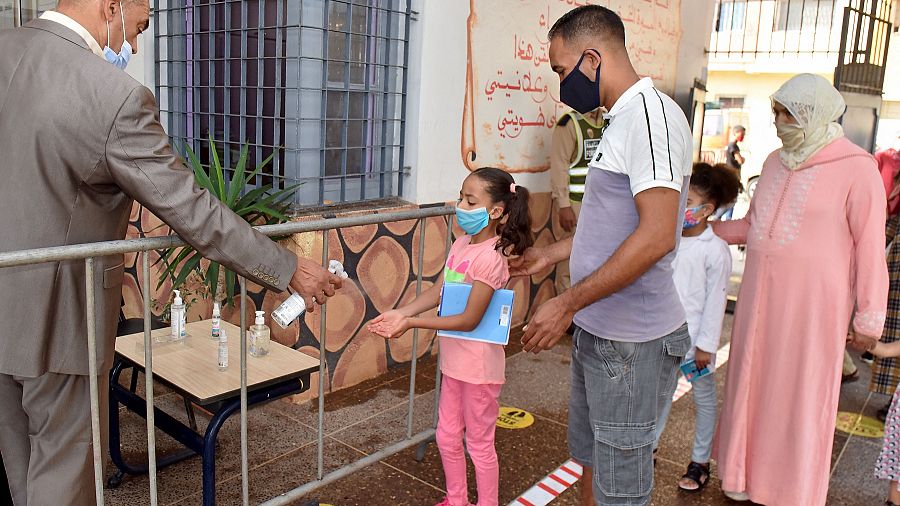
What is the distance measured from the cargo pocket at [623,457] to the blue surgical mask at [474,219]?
90 centimetres

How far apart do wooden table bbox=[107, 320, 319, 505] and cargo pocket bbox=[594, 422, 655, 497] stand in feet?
4.25

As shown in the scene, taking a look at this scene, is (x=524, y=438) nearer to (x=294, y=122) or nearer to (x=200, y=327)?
(x=200, y=327)

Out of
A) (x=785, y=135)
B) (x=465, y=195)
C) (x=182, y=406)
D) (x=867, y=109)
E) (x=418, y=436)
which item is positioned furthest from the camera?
(x=867, y=109)

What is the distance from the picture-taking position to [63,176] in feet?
6.32

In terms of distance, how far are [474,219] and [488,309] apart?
1.16 ft

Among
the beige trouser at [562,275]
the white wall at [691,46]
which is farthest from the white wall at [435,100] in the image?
the white wall at [691,46]

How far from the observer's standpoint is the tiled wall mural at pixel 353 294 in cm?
424

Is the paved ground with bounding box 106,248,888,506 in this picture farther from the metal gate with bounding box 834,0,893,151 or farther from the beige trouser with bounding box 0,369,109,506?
the metal gate with bounding box 834,0,893,151

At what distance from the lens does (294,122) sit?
4.21 meters

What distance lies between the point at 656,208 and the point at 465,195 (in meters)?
0.96

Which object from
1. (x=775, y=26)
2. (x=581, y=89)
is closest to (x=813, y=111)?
(x=581, y=89)

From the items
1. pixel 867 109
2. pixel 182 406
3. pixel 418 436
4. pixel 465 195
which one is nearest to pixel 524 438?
pixel 418 436

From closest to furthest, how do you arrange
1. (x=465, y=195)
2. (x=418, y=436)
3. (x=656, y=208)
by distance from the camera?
(x=656, y=208)
(x=465, y=195)
(x=418, y=436)

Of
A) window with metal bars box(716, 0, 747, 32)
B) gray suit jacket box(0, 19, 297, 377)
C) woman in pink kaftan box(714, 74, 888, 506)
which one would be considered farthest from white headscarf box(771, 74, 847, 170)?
window with metal bars box(716, 0, 747, 32)
